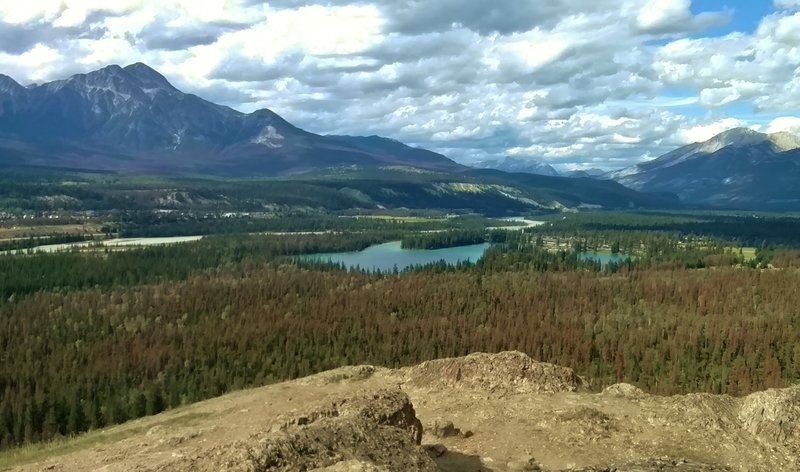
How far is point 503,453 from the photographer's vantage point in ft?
95.0

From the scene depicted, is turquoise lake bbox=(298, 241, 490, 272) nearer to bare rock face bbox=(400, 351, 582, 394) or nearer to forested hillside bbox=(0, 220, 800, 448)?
forested hillside bbox=(0, 220, 800, 448)

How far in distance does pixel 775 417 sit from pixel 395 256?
14939cm

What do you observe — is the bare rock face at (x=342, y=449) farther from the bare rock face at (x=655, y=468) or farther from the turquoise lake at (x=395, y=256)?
the turquoise lake at (x=395, y=256)

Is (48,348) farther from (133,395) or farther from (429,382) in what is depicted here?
(429,382)

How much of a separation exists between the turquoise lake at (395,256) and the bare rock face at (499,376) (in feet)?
381

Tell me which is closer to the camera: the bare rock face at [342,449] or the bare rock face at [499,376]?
the bare rock face at [342,449]

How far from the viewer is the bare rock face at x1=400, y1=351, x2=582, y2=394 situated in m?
37.6

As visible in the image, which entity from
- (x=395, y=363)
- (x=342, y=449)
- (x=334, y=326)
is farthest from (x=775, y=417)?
(x=334, y=326)

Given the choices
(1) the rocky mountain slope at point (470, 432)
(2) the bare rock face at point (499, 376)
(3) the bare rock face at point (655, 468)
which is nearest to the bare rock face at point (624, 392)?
(1) the rocky mountain slope at point (470, 432)

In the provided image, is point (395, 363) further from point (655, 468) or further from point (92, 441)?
point (655, 468)

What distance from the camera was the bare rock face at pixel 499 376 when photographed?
1479 inches

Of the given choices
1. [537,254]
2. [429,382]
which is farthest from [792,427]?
[537,254]

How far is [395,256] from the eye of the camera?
590ft

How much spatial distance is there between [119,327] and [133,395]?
30532 millimetres
